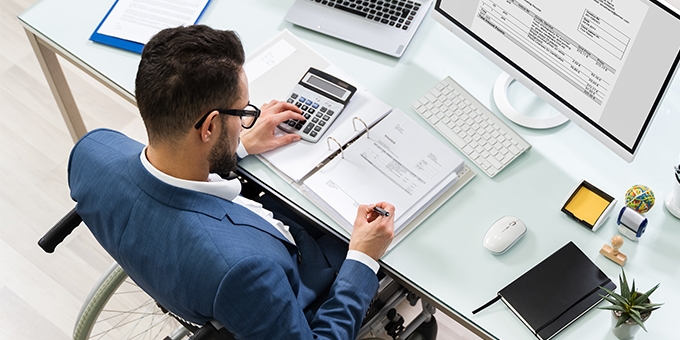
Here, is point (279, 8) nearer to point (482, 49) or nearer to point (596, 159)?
point (482, 49)

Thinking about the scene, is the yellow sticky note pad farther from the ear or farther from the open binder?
the ear

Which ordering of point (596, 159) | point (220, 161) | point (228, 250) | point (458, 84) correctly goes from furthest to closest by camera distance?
1. point (458, 84)
2. point (596, 159)
3. point (220, 161)
4. point (228, 250)

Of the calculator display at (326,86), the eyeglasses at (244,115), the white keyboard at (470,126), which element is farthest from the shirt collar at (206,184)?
the white keyboard at (470,126)

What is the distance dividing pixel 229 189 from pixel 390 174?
1.19 ft

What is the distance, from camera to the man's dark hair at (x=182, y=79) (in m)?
1.33

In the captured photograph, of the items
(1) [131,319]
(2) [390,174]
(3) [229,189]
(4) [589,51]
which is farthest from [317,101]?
(1) [131,319]

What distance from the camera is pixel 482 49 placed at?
5.76 ft

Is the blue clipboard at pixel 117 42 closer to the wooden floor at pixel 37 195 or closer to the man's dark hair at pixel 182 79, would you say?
the man's dark hair at pixel 182 79

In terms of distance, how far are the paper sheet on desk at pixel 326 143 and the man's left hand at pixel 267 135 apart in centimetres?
2

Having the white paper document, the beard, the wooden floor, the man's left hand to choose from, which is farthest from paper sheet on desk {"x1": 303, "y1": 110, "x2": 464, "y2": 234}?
the wooden floor

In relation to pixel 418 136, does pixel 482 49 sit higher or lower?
higher

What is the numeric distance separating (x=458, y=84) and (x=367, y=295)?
1.89 feet

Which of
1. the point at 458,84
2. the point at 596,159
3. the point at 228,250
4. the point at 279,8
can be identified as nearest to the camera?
the point at 228,250

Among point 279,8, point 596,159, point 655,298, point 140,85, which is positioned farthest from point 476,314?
point 279,8
